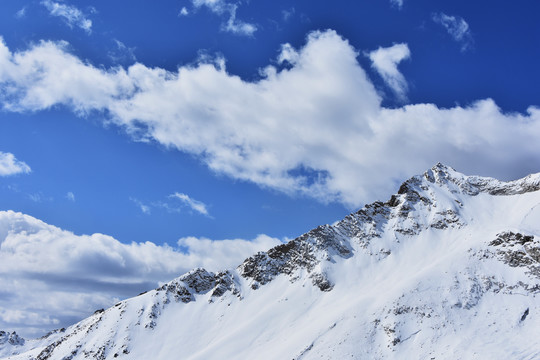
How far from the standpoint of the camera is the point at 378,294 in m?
129

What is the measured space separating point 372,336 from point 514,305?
112 ft

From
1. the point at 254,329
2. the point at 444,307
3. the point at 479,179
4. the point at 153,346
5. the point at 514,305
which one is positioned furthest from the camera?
the point at 479,179

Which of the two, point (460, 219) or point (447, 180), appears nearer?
point (460, 219)

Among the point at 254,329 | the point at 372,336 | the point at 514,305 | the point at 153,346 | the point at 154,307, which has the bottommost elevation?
the point at 514,305

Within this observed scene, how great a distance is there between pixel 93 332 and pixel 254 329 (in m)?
63.1

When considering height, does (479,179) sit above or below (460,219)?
above

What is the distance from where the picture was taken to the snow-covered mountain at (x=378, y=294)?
350ft

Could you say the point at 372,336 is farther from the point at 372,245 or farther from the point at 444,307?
the point at 372,245

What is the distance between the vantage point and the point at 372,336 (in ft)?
365

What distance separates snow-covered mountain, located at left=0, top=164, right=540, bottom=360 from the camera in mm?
106688

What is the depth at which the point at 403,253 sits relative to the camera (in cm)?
15338

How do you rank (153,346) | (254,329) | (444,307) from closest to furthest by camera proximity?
(444,307) < (254,329) < (153,346)

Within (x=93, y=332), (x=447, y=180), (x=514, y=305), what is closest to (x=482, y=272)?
(x=514, y=305)

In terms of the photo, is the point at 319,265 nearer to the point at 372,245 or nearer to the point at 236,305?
the point at 372,245
